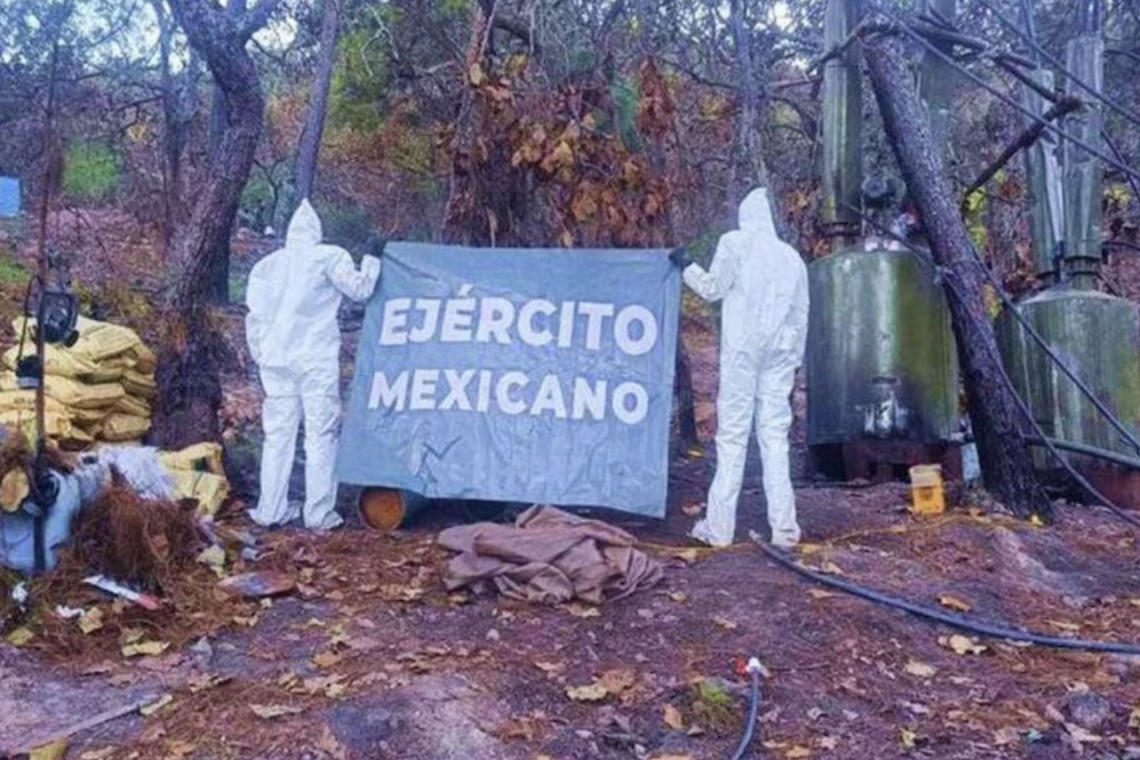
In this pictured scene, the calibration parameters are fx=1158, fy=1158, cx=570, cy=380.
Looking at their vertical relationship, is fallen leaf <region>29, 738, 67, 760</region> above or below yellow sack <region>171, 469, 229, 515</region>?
below

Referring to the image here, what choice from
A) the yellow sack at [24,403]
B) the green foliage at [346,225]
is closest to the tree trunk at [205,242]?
the yellow sack at [24,403]

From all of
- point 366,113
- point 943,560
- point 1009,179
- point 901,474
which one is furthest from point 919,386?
point 366,113

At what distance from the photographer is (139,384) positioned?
657cm

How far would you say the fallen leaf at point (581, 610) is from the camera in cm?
461

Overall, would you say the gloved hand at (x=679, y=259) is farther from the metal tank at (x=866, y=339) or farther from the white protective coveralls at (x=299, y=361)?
the metal tank at (x=866, y=339)

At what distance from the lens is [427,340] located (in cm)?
600

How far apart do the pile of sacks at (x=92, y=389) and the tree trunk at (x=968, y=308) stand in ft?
14.6

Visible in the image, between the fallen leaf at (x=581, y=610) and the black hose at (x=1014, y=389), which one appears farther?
the black hose at (x=1014, y=389)

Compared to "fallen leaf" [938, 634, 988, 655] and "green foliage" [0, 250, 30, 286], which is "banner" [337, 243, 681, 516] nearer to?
"fallen leaf" [938, 634, 988, 655]

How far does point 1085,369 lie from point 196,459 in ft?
17.3

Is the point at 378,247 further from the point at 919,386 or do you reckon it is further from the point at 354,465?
the point at 919,386

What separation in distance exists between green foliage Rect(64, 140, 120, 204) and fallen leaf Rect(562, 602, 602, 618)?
9.60 m

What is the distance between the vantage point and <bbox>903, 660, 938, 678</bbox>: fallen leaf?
14.0ft

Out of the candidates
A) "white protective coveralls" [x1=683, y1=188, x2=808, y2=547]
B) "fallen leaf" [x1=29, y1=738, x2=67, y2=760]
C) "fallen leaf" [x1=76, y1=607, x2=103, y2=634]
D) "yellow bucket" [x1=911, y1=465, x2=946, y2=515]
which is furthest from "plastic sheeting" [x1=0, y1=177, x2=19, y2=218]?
"yellow bucket" [x1=911, y1=465, x2=946, y2=515]
